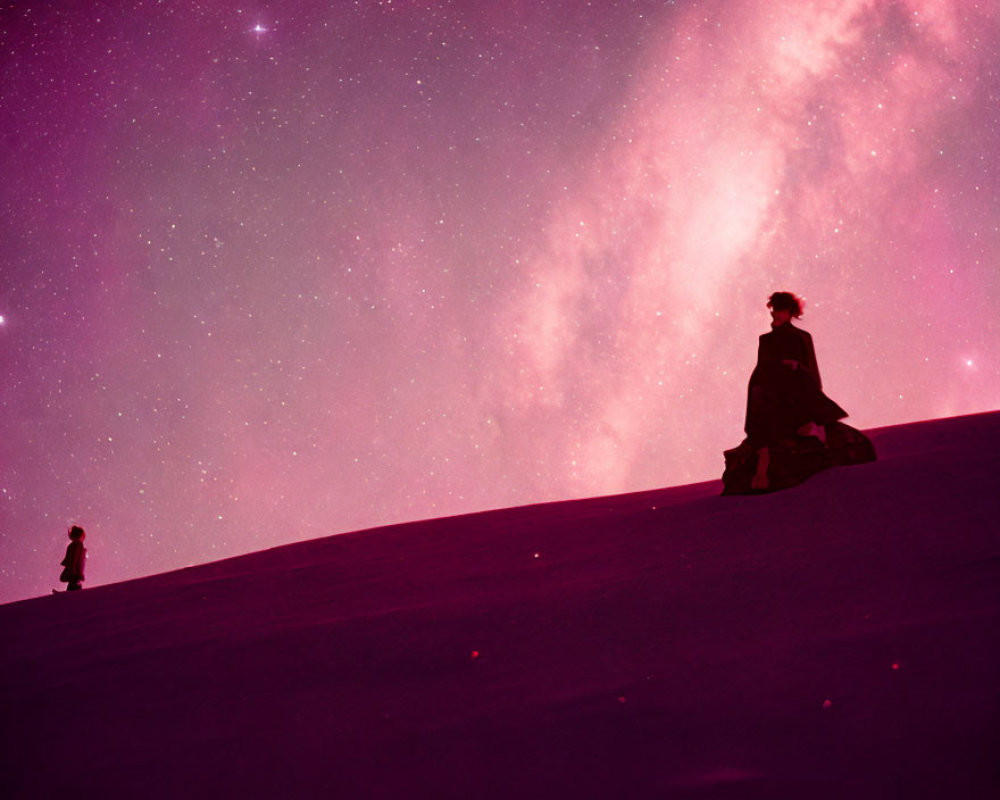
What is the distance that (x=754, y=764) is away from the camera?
7.77 feet

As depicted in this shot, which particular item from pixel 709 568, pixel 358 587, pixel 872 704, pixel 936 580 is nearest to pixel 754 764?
pixel 872 704

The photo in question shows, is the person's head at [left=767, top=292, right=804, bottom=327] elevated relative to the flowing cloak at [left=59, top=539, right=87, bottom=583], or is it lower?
lower

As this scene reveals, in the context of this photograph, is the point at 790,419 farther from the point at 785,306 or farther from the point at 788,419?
the point at 785,306

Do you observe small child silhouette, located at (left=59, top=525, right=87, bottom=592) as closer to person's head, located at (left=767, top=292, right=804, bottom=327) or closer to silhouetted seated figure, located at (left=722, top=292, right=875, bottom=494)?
silhouetted seated figure, located at (left=722, top=292, right=875, bottom=494)

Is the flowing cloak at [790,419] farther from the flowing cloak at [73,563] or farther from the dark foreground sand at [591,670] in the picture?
the flowing cloak at [73,563]

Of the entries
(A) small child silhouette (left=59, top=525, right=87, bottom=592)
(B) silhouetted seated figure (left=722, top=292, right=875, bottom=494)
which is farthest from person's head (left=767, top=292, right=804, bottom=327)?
(A) small child silhouette (left=59, top=525, right=87, bottom=592)

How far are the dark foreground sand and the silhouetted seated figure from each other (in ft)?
0.82

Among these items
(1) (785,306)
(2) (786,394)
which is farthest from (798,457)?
(1) (785,306)

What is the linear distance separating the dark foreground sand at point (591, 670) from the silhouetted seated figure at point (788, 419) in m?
0.25

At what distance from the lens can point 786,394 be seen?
653 cm

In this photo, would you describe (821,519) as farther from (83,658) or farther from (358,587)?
(83,658)

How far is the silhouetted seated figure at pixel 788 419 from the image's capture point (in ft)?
21.3

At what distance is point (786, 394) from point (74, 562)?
A: 426 inches

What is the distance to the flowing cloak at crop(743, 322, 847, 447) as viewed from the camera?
650 centimetres
